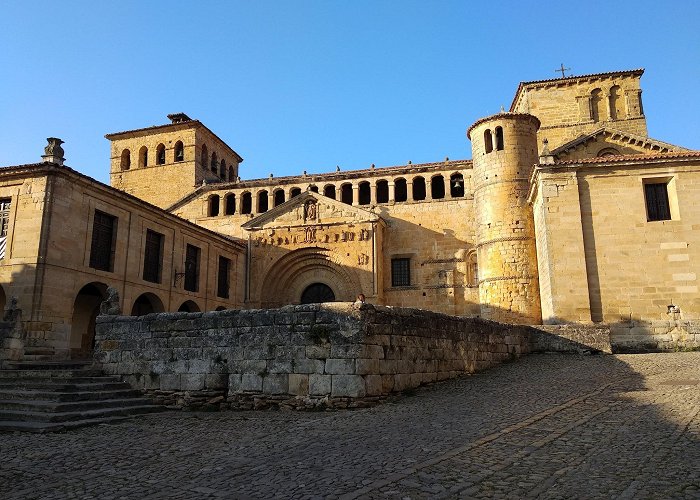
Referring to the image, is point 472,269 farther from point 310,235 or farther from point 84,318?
point 84,318

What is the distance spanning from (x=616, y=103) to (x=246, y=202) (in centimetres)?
2222

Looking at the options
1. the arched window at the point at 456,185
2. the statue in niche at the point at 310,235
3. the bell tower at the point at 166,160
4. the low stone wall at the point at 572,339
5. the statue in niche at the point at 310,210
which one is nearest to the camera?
the low stone wall at the point at 572,339

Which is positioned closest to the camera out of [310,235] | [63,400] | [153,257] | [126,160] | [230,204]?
[63,400]

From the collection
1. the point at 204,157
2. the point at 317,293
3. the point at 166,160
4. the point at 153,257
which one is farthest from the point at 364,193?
the point at 166,160

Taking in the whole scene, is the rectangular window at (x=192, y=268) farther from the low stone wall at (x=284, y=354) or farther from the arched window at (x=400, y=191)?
the low stone wall at (x=284, y=354)

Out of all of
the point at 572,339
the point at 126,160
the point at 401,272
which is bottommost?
the point at 572,339

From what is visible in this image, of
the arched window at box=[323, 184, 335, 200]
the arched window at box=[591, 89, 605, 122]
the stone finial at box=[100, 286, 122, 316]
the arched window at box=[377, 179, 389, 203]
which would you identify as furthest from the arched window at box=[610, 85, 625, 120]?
the stone finial at box=[100, 286, 122, 316]

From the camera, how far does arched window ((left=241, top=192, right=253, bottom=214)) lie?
29303mm

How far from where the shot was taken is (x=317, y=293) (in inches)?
1054

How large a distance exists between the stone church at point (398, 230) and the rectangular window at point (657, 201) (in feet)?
0.13

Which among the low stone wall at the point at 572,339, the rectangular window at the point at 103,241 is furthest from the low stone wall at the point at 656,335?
the rectangular window at the point at 103,241

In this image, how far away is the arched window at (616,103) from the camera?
3024 centimetres

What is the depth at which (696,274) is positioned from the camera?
16.2 m

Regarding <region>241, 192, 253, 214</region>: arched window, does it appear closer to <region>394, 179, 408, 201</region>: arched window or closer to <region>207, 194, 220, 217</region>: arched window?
<region>207, 194, 220, 217</region>: arched window
